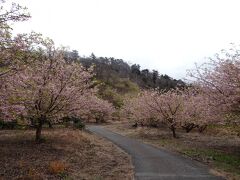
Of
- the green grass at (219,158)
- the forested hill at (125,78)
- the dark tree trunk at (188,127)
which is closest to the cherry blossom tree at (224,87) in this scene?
the green grass at (219,158)

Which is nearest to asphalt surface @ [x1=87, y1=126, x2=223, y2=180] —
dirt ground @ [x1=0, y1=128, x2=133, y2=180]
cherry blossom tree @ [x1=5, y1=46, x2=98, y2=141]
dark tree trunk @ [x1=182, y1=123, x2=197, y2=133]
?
dirt ground @ [x1=0, y1=128, x2=133, y2=180]

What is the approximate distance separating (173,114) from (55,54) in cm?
1237

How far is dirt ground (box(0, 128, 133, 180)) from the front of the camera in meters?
13.4

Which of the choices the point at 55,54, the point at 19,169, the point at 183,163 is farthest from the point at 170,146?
the point at 19,169

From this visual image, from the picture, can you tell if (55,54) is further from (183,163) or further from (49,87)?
(183,163)

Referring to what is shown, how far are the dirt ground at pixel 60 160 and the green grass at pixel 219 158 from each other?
3922 millimetres

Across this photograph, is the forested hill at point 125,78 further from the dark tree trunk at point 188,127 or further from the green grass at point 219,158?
the green grass at point 219,158

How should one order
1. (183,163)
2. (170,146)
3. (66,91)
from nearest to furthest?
(183,163)
(66,91)
(170,146)

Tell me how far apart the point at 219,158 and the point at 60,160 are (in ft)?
27.0

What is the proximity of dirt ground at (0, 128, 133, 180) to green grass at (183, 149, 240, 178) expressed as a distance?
3922 mm

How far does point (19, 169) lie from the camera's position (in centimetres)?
1387

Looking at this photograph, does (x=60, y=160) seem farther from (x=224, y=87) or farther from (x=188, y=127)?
(x=188, y=127)

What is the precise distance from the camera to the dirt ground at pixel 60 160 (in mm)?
13422

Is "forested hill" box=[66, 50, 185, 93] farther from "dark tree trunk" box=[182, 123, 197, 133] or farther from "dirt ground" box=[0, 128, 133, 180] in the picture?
"dirt ground" box=[0, 128, 133, 180]
